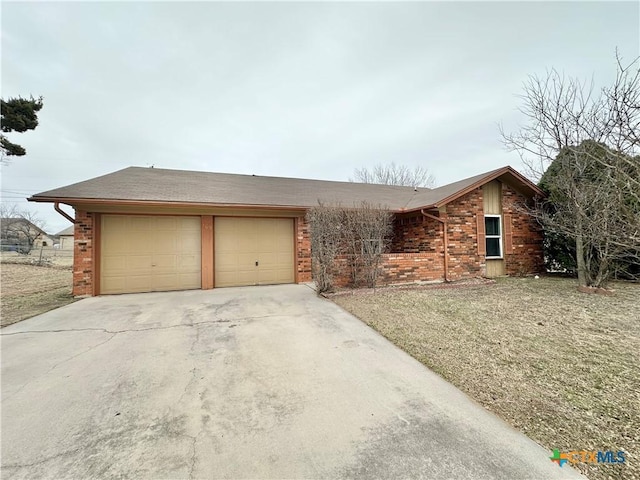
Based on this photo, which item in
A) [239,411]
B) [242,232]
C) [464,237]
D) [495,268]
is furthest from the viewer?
[495,268]

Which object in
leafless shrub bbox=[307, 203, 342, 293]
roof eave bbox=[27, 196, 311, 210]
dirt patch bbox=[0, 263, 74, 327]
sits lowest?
dirt patch bbox=[0, 263, 74, 327]

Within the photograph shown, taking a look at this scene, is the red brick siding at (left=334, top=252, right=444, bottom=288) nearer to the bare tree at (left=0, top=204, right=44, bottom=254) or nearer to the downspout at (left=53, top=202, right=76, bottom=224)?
the downspout at (left=53, top=202, right=76, bottom=224)

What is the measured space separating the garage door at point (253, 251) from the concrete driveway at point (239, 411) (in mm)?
4228

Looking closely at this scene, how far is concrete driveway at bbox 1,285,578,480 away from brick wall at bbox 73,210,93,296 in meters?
3.00

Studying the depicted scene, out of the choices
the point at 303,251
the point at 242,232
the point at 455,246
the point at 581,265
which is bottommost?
the point at 581,265

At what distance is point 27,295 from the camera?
7719 millimetres

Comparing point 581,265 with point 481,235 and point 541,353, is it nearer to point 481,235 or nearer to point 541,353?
point 481,235

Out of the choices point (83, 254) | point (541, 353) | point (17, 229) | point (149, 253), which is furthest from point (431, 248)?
point (17, 229)

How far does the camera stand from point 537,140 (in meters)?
7.86

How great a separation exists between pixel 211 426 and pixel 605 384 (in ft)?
12.9

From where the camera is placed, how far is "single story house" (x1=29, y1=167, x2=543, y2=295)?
7668mm

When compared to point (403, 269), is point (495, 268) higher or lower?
lower

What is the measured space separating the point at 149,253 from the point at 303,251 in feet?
15.5

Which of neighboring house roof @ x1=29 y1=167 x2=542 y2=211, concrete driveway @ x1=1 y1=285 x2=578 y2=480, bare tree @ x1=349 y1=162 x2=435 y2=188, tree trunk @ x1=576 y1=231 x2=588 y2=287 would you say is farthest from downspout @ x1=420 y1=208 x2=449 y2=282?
bare tree @ x1=349 y1=162 x2=435 y2=188
